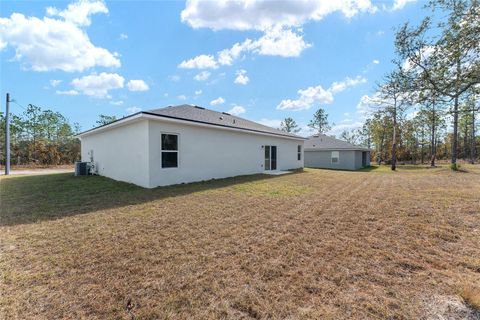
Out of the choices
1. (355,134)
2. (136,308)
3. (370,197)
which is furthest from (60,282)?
(355,134)

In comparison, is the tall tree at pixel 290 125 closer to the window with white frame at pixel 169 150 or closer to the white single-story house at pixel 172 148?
the white single-story house at pixel 172 148

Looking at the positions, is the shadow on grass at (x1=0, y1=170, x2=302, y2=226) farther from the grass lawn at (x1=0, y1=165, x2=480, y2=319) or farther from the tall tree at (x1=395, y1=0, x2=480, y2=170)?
the tall tree at (x1=395, y1=0, x2=480, y2=170)

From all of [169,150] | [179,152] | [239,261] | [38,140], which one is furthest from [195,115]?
[38,140]

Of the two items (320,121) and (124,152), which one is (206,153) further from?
(320,121)

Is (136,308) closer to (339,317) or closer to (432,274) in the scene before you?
(339,317)

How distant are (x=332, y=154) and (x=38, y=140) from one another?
3293 centimetres

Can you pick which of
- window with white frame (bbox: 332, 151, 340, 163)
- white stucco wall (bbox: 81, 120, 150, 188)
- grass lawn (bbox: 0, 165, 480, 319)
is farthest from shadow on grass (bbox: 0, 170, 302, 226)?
window with white frame (bbox: 332, 151, 340, 163)

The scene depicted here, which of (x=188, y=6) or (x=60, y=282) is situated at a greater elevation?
(x=188, y=6)

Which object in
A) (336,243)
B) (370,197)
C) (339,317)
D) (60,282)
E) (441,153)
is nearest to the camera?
(339,317)

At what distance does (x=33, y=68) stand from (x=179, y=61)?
8137 millimetres

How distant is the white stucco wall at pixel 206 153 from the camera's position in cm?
918

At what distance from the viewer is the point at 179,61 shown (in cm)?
1434

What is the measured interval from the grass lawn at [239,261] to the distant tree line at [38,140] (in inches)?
987

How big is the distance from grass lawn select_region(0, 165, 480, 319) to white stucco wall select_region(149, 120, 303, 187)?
132 inches
